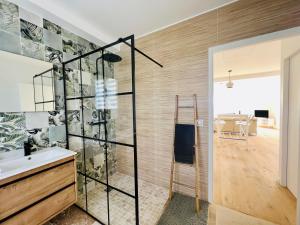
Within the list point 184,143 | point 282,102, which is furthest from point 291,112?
point 184,143

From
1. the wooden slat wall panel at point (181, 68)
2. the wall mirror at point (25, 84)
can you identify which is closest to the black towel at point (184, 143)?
the wooden slat wall panel at point (181, 68)

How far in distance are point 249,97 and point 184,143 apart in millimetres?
8385

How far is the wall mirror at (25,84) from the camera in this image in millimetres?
1466

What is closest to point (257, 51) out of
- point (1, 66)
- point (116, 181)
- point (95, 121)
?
point (95, 121)

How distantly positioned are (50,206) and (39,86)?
140 cm

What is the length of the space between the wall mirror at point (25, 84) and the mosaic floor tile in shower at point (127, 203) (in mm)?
1476

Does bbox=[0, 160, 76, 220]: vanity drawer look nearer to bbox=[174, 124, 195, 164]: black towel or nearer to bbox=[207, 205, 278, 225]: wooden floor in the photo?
bbox=[174, 124, 195, 164]: black towel

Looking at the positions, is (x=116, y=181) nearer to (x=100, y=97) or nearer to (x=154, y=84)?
(x=100, y=97)

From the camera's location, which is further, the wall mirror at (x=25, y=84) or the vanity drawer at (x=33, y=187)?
the wall mirror at (x=25, y=84)

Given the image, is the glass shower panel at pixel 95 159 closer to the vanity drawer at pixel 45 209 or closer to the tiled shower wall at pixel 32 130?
the tiled shower wall at pixel 32 130

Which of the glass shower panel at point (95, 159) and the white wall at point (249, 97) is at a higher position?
the white wall at point (249, 97)

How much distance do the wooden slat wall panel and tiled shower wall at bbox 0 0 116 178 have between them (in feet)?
1.72

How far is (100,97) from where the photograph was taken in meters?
1.93

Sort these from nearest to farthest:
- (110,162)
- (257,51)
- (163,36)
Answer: (163,36), (110,162), (257,51)
